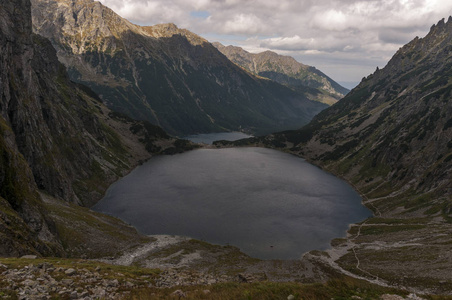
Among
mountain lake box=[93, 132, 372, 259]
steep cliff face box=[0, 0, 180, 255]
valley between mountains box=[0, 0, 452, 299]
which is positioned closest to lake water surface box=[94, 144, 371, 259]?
mountain lake box=[93, 132, 372, 259]

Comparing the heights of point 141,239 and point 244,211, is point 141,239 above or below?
below

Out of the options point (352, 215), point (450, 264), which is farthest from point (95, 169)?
point (450, 264)

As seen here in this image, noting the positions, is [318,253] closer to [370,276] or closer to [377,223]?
[370,276]

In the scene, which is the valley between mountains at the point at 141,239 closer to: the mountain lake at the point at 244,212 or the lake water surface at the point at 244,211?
the mountain lake at the point at 244,212

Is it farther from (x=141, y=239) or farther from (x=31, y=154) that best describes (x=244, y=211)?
(x=31, y=154)

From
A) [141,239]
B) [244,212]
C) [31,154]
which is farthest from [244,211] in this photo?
[31,154]

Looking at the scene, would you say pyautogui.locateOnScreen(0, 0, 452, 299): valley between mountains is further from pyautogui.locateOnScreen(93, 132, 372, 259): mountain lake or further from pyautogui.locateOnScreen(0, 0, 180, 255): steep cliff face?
pyautogui.locateOnScreen(93, 132, 372, 259): mountain lake

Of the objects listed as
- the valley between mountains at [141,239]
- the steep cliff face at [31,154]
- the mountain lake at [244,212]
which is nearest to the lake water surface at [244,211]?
the mountain lake at [244,212]

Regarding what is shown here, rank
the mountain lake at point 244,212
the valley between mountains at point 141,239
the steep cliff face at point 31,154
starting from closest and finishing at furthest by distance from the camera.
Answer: the valley between mountains at point 141,239 < the steep cliff face at point 31,154 < the mountain lake at point 244,212
